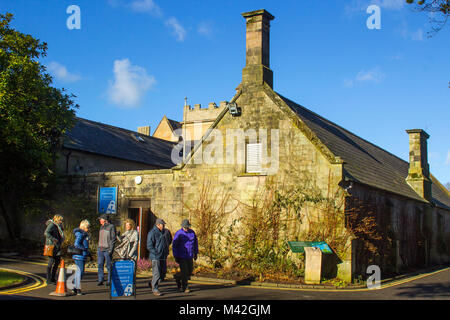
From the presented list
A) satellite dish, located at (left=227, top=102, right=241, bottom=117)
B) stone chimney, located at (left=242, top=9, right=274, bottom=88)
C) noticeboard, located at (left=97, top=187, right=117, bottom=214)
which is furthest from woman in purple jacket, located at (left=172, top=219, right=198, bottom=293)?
noticeboard, located at (left=97, top=187, right=117, bottom=214)

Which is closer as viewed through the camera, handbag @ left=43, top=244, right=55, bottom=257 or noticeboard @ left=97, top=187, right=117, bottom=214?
handbag @ left=43, top=244, right=55, bottom=257

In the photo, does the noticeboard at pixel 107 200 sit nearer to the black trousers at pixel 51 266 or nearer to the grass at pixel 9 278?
the grass at pixel 9 278

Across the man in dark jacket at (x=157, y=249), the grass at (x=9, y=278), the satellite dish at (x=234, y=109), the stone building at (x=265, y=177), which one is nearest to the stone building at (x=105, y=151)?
the stone building at (x=265, y=177)

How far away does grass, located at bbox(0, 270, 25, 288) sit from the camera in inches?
469

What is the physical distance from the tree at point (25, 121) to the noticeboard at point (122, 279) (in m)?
11.1

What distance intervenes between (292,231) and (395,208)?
275 inches

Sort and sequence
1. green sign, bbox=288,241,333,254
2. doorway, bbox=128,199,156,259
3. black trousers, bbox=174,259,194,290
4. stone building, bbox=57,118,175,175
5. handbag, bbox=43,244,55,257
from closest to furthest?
handbag, bbox=43,244,55,257 < black trousers, bbox=174,259,194,290 < green sign, bbox=288,241,333,254 < doorway, bbox=128,199,156,259 < stone building, bbox=57,118,175,175

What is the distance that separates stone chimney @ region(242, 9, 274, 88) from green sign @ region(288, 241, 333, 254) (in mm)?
6507

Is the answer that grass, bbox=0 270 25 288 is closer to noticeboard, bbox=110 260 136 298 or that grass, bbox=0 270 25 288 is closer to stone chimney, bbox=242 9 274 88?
noticeboard, bbox=110 260 136 298

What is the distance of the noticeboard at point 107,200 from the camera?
64.8 feet

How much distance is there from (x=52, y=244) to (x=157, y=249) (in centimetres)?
267

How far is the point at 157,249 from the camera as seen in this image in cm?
1178

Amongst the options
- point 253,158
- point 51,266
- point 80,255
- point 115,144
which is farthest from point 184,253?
point 115,144

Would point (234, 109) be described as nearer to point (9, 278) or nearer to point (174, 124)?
point (9, 278)
